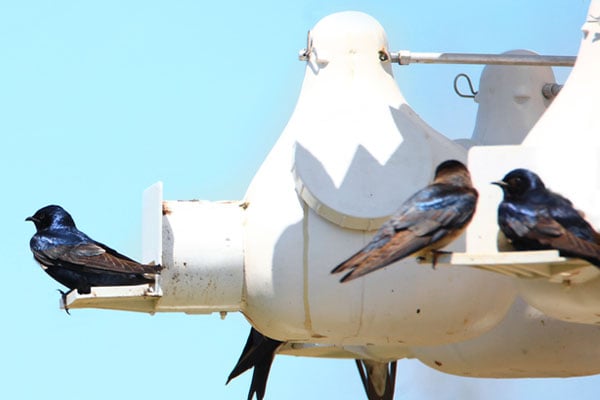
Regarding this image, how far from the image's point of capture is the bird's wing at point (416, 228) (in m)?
12.9

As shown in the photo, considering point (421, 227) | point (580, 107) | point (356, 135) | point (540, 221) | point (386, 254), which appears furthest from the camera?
point (356, 135)

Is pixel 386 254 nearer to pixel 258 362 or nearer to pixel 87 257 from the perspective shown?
pixel 87 257

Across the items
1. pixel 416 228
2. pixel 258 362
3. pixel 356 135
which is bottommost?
pixel 258 362

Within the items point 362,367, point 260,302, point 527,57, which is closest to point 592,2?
point 527,57

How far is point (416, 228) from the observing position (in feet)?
42.9

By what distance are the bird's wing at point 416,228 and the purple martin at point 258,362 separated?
421cm

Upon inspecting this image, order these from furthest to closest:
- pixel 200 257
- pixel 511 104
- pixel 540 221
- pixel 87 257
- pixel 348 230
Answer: pixel 511 104 → pixel 87 257 → pixel 200 257 → pixel 348 230 → pixel 540 221

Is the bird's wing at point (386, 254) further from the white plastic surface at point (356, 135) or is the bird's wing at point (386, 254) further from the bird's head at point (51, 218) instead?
the bird's head at point (51, 218)

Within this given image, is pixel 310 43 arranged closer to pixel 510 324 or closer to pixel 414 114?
pixel 414 114

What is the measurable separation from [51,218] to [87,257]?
1.06m

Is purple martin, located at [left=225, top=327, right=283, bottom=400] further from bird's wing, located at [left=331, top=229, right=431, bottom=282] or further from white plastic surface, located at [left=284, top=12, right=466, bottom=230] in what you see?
bird's wing, located at [left=331, top=229, right=431, bottom=282]

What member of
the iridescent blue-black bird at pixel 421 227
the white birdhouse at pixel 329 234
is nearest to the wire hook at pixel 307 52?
the white birdhouse at pixel 329 234

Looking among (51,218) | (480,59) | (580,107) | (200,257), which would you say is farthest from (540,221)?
(51,218)

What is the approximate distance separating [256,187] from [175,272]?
2.04 feet
